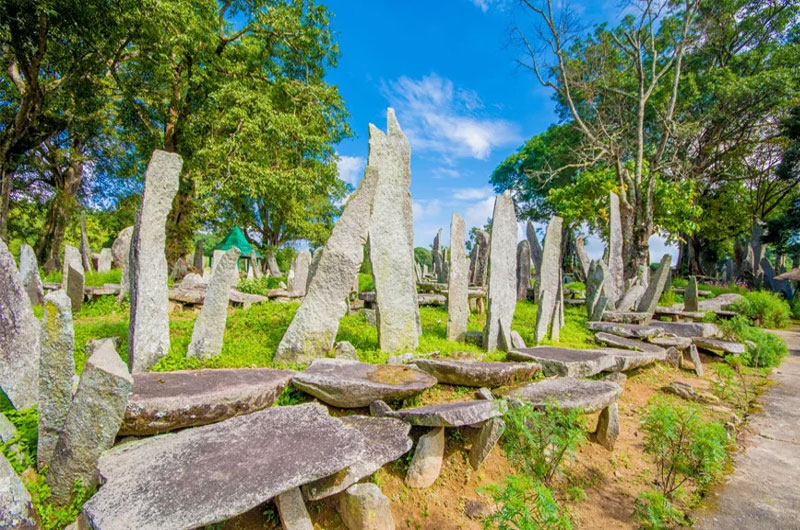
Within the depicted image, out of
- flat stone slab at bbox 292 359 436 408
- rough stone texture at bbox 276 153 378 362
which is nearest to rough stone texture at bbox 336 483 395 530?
flat stone slab at bbox 292 359 436 408

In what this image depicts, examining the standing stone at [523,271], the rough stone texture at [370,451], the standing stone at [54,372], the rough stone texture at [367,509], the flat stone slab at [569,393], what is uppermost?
the standing stone at [523,271]

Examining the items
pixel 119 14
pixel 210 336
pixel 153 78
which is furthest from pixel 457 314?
pixel 153 78

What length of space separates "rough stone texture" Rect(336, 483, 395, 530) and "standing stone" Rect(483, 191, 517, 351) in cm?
293

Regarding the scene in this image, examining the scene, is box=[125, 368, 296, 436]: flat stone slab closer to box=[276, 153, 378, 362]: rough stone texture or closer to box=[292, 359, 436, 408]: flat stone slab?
box=[292, 359, 436, 408]: flat stone slab

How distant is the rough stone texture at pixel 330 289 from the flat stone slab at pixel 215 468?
1.31 m

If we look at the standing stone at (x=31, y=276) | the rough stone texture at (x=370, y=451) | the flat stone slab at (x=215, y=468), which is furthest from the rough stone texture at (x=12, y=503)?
the standing stone at (x=31, y=276)

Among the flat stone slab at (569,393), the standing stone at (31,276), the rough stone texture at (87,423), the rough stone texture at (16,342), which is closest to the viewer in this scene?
the rough stone texture at (87,423)

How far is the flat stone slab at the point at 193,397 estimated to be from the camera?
2.34 meters

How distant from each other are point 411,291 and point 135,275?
2.86 metres

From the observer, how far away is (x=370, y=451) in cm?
240

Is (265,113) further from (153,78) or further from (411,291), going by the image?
(411,291)

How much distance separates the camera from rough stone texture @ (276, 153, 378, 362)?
392cm

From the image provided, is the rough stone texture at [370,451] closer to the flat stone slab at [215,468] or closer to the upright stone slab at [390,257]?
the flat stone slab at [215,468]

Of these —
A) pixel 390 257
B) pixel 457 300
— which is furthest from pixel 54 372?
pixel 457 300
